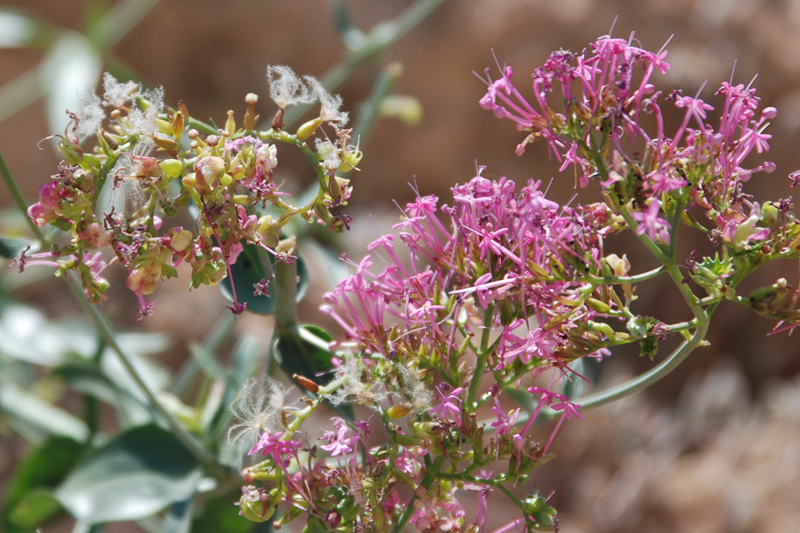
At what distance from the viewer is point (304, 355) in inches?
25.8

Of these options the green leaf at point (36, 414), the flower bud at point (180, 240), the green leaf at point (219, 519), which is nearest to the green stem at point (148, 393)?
the green leaf at point (219, 519)

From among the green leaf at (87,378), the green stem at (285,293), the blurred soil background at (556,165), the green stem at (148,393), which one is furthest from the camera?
the blurred soil background at (556,165)

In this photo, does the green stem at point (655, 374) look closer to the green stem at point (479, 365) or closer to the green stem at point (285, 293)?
the green stem at point (479, 365)

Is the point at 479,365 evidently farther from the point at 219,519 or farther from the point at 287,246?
the point at 219,519

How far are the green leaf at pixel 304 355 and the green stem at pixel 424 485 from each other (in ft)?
0.31

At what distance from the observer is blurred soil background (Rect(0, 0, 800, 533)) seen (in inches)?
82.1

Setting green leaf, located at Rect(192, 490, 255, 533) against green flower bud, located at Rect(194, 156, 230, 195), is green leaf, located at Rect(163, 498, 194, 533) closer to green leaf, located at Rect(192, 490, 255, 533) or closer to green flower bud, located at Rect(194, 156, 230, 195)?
green leaf, located at Rect(192, 490, 255, 533)

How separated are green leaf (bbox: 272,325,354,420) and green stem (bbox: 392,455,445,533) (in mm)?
96

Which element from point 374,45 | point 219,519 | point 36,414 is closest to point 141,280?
point 219,519

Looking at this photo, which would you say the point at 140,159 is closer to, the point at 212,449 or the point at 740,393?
the point at 212,449

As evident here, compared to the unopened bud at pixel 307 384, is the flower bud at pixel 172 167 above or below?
above

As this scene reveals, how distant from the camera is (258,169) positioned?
1.76 ft

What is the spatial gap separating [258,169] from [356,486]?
0.26 metres

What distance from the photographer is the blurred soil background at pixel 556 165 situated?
2.09m
